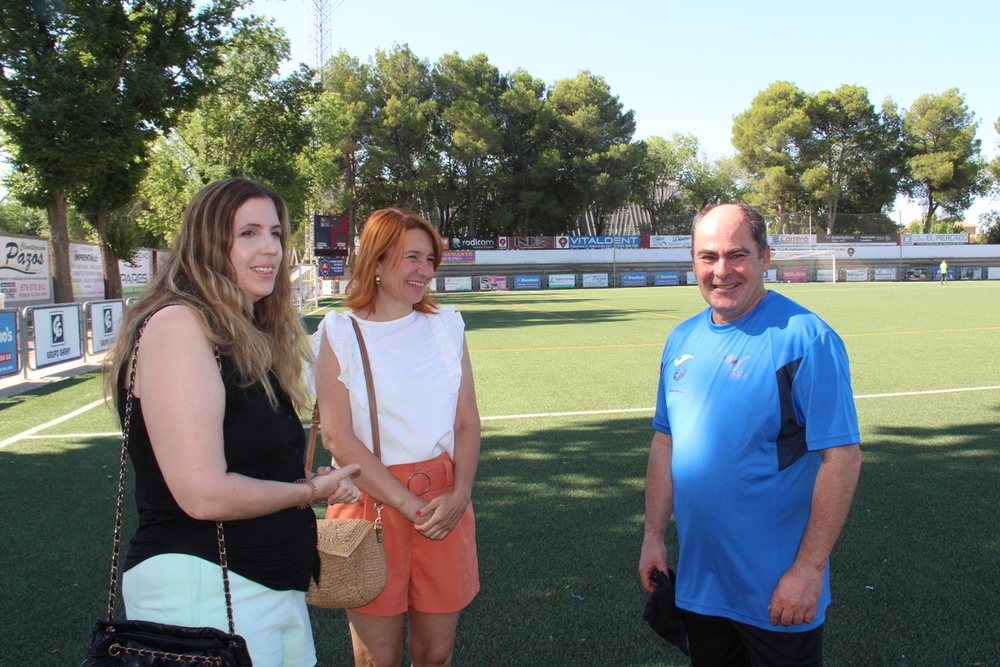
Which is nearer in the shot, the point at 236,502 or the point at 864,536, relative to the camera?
the point at 236,502

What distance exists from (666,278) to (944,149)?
36353mm

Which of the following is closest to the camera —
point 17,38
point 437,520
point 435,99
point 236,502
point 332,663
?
point 236,502

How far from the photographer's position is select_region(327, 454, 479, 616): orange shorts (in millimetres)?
2328

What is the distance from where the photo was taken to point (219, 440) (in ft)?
5.18

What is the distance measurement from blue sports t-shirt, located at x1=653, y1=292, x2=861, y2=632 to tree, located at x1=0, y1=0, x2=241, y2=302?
65.0 ft

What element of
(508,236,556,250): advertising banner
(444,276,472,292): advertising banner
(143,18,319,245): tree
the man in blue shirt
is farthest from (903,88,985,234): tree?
the man in blue shirt

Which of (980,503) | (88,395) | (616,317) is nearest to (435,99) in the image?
(616,317)

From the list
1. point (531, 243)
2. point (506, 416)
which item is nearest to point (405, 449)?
point (506, 416)

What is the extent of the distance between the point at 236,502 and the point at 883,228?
6631 cm

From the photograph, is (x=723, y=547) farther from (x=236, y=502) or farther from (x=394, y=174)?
(x=394, y=174)

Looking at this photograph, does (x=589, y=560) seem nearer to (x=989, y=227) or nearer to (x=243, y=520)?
(x=243, y=520)

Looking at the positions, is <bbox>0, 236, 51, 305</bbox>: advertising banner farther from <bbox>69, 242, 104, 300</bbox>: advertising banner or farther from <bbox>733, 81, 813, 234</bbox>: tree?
<bbox>733, 81, 813, 234</bbox>: tree

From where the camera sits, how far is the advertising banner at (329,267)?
24766mm

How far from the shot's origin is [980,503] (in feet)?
15.7
